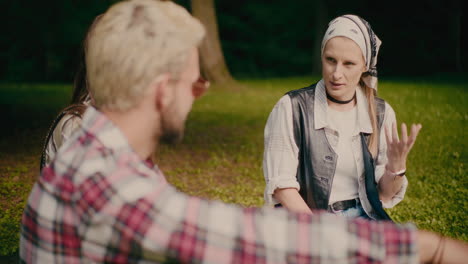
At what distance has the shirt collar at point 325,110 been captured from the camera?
312 cm

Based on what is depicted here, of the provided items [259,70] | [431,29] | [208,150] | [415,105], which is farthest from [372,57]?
[259,70]

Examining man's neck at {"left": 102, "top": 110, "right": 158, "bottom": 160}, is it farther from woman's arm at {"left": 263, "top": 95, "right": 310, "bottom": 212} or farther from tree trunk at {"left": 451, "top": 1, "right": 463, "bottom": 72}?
tree trunk at {"left": 451, "top": 1, "right": 463, "bottom": 72}

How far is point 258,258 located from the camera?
4.11ft

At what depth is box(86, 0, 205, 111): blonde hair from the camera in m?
1.49

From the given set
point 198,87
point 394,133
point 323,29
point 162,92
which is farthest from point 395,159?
point 323,29

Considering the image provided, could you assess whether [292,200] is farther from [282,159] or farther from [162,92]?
[162,92]

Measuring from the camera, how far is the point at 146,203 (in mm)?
1282

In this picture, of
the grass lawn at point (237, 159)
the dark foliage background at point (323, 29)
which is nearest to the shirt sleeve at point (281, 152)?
the grass lawn at point (237, 159)

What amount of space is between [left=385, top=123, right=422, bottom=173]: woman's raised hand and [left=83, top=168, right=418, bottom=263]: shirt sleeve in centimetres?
141

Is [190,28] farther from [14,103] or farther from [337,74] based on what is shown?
[14,103]

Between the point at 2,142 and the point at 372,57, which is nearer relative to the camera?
the point at 372,57

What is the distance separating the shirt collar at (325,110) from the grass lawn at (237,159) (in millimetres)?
2293

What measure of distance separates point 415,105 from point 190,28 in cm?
1179

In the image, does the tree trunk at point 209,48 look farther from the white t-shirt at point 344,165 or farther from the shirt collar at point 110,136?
the shirt collar at point 110,136
